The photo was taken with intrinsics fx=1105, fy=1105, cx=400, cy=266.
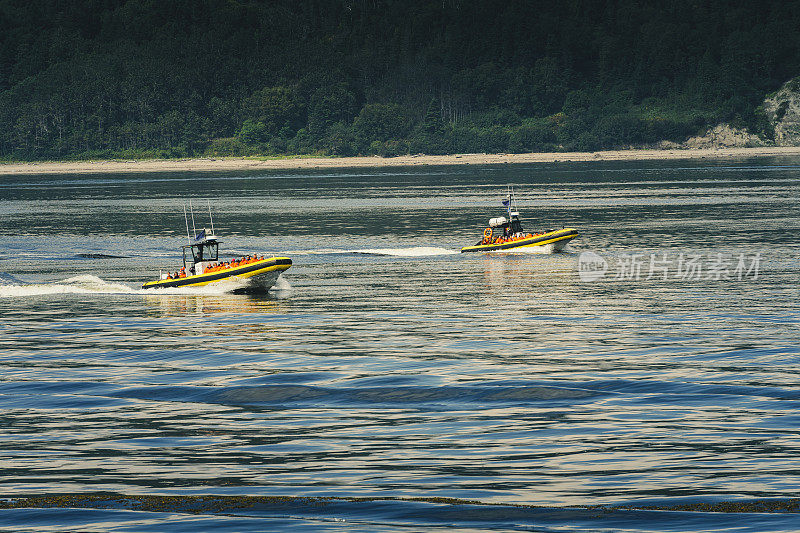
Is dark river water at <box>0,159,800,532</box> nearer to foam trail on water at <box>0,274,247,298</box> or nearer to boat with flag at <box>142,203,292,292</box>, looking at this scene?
foam trail on water at <box>0,274,247,298</box>

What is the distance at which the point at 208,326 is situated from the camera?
4356cm

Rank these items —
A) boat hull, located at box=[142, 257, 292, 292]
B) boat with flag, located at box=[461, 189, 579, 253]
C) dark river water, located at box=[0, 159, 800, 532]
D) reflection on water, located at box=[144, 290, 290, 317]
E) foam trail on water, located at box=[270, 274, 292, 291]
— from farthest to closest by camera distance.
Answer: boat with flag, located at box=[461, 189, 579, 253] < foam trail on water, located at box=[270, 274, 292, 291] < boat hull, located at box=[142, 257, 292, 292] < reflection on water, located at box=[144, 290, 290, 317] < dark river water, located at box=[0, 159, 800, 532]

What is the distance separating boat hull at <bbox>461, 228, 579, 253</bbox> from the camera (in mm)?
71688

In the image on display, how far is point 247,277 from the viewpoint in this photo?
5438 cm

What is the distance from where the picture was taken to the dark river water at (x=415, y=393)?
1912 cm

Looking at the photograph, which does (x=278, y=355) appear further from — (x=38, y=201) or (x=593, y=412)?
(x=38, y=201)

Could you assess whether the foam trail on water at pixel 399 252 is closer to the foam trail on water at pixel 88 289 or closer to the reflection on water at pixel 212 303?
the reflection on water at pixel 212 303

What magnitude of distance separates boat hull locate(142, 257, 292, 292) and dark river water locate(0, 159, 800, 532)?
608 mm

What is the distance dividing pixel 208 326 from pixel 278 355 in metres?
8.74

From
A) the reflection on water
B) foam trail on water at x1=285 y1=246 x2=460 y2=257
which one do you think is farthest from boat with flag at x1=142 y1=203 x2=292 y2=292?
foam trail on water at x1=285 y1=246 x2=460 y2=257

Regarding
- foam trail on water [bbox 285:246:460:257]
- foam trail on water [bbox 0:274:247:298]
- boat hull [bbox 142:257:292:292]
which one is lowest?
foam trail on water [bbox 285:246:460:257]

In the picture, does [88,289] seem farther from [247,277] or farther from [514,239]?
[514,239]

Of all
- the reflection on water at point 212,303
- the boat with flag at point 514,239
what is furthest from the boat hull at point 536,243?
the reflection on water at point 212,303

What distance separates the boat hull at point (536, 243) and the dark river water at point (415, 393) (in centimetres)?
114
